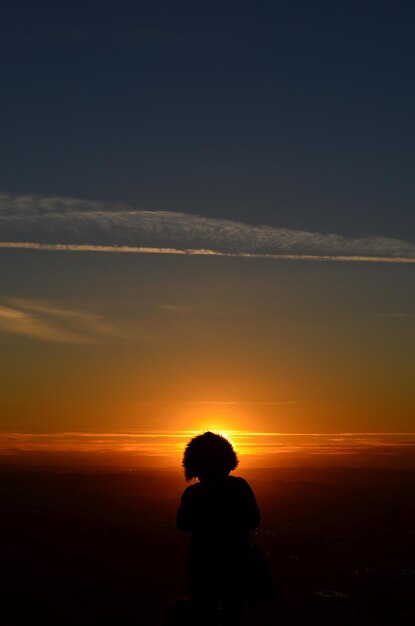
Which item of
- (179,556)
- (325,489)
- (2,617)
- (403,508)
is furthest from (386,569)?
(325,489)

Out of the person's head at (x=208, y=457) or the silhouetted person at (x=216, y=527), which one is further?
the person's head at (x=208, y=457)

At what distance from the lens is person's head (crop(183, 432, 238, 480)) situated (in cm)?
650

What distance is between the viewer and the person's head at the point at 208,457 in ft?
21.3

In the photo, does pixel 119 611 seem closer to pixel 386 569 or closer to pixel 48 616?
pixel 48 616

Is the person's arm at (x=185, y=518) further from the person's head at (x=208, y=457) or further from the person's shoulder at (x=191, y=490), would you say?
the person's head at (x=208, y=457)

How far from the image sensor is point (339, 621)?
14.2m

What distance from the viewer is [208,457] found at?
6.51 meters

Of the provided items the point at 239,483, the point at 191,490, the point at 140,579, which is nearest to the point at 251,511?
the point at 239,483

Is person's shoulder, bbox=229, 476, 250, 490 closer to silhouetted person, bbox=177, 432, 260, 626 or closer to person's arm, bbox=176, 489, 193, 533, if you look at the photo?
silhouetted person, bbox=177, 432, 260, 626

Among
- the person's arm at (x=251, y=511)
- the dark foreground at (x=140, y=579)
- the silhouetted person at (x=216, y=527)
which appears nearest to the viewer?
the silhouetted person at (x=216, y=527)

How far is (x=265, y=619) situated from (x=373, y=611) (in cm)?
243

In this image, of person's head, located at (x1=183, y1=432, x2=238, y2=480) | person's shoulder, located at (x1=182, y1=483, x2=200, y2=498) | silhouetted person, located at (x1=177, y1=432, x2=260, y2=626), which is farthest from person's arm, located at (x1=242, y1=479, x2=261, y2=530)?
person's shoulder, located at (x1=182, y1=483, x2=200, y2=498)

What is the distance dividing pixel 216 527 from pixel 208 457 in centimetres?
49

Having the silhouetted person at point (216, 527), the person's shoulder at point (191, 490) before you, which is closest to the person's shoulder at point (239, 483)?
the silhouetted person at point (216, 527)
